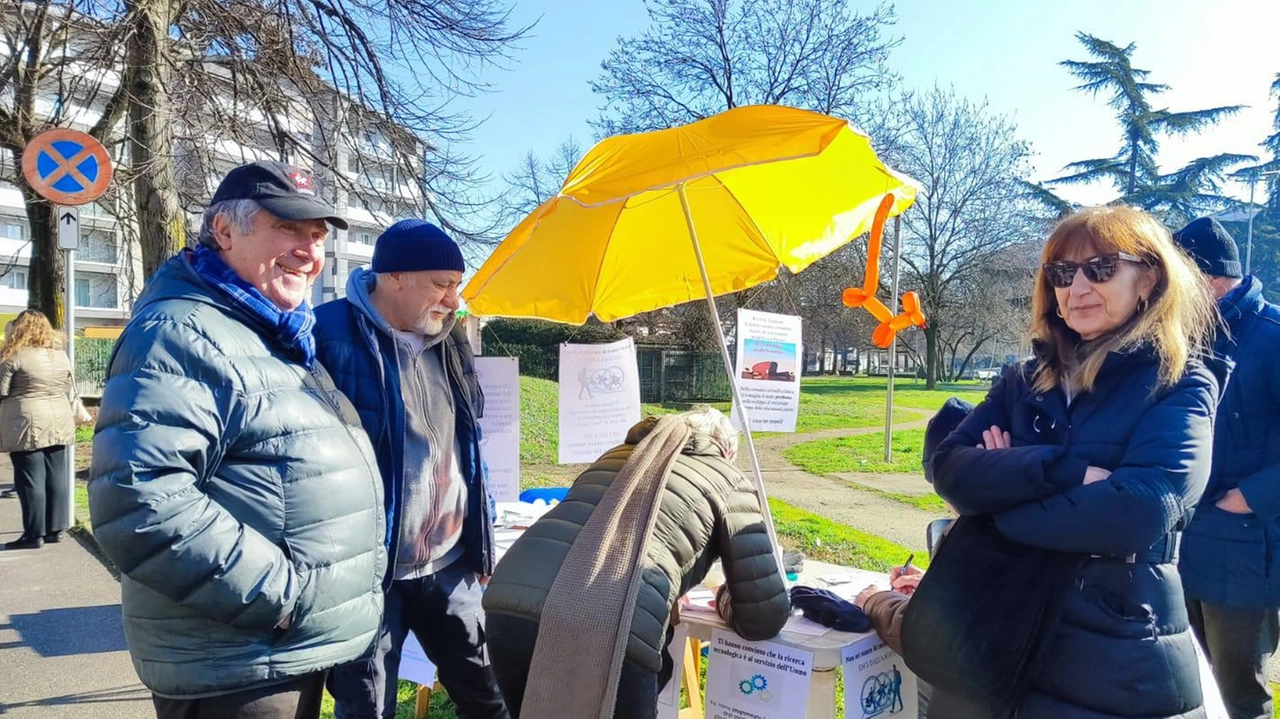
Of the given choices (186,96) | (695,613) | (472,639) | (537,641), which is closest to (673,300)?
(695,613)

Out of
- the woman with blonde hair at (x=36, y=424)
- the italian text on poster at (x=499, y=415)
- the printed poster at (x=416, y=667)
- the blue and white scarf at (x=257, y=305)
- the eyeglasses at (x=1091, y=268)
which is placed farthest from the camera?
the woman with blonde hair at (x=36, y=424)

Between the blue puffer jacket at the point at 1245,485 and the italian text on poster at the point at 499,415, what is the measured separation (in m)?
3.08

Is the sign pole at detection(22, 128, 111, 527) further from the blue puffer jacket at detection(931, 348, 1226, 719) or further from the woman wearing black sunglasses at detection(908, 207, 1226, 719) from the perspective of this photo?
the blue puffer jacket at detection(931, 348, 1226, 719)

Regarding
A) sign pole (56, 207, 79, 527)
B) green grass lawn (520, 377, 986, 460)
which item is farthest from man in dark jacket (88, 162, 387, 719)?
sign pole (56, 207, 79, 527)

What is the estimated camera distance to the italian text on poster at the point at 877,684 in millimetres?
2414

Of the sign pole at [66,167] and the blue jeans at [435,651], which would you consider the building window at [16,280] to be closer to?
the sign pole at [66,167]

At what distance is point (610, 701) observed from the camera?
72.9 inches

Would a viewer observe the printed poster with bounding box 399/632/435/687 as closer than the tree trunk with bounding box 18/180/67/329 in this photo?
Yes

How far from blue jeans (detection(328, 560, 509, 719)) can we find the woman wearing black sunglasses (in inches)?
61.3

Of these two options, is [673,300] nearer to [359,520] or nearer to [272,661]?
[359,520]

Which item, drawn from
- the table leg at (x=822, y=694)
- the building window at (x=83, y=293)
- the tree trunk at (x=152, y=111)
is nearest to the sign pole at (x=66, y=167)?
the tree trunk at (x=152, y=111)

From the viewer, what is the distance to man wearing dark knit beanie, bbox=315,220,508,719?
2.37 meters

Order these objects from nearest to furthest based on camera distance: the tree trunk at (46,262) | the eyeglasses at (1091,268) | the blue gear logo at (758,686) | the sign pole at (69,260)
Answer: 1. the eyeglasses at (1091,268)
2. the blue gear logo at (758,686)
3. the sign pole at (69,260)
4. the tree trunk at (46,262)

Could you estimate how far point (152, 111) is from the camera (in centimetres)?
541
